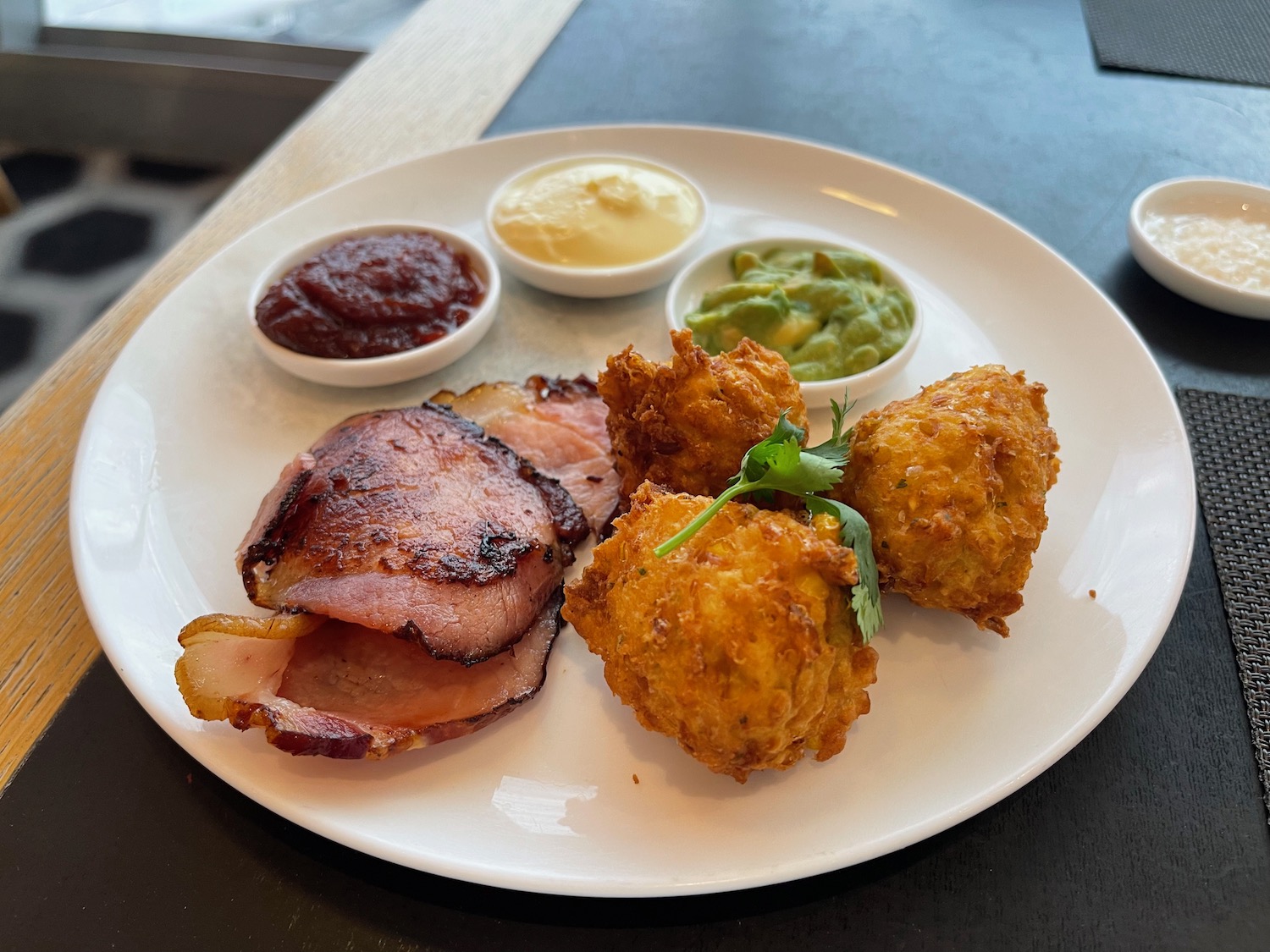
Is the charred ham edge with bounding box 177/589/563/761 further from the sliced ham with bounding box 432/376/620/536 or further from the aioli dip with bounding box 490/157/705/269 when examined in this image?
the aioli dip with bounding box 490/157/705/269

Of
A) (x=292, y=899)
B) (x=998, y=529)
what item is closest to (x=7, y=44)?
(x=292, y=899)

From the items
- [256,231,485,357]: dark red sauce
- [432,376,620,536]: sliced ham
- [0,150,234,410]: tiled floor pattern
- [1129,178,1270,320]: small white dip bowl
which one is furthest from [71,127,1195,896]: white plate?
[0,150,234,410]: tiled floor pattern

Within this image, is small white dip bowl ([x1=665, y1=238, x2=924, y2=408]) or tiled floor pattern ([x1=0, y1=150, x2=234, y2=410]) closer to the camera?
small white dip bowl ([x1=665, y1=238, x2=924, y2=408])

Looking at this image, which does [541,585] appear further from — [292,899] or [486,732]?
[292,899]

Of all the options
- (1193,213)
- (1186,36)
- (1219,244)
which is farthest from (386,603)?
(1186,36)

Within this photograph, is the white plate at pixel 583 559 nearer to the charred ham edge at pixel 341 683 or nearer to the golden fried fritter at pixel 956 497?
the charred ham edge at pixel 341 683

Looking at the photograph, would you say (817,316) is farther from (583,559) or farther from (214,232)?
(214,232)
